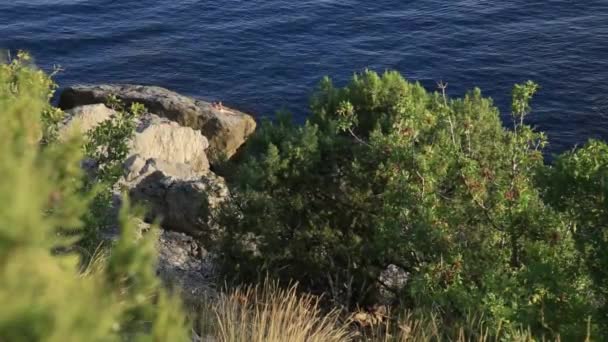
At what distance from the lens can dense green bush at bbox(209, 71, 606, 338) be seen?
9484 mm

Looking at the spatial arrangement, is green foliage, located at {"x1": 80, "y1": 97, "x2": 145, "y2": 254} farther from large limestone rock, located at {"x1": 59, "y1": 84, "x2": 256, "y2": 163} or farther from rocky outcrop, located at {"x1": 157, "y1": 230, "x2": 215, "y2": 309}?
large limestone rock, located at {"x1": 59, "y1": 84, "x2": 256, "y2": 163}

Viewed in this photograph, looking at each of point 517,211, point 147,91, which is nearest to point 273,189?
point 517,211

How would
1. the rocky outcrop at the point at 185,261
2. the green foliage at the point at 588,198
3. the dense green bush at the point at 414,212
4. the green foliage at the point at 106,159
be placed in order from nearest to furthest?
the green foliage at the point at 588,198 < the dense green bush at the point at 414,212 < the green foliage at the point at 106,159 < the rocky outcrop at the point at 185,261

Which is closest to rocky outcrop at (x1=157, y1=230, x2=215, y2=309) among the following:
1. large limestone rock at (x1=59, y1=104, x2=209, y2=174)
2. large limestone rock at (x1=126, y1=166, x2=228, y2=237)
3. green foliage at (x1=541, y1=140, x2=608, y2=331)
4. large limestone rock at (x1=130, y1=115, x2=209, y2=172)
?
large limestone rock at (x1=126, y1=166, x2=228, y2=237)

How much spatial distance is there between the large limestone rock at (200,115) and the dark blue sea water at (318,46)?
3.65m

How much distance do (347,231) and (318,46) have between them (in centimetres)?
2616

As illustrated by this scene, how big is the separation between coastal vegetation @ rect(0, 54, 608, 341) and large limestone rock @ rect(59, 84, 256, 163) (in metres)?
10.2

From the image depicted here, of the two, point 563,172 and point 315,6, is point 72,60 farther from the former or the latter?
point 563,172

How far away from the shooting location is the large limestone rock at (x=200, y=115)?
28.1 meters

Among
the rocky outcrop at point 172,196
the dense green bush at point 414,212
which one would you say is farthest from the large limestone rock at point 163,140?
the dense green bush at point 414,212

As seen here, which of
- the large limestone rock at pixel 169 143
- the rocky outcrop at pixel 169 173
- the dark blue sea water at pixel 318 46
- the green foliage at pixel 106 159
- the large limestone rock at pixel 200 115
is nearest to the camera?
the green foliage at pixel 106 159

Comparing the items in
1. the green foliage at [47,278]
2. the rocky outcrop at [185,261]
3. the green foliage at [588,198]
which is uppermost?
the green foliage at [47,278]

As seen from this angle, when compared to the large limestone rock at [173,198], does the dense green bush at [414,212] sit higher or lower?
higher

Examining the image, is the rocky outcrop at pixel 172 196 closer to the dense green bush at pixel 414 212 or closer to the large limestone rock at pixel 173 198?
the large limestone rock at pixel 173 198
